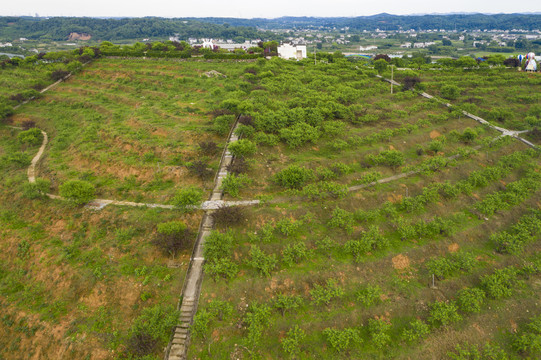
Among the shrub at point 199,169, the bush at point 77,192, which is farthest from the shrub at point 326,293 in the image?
the bush at point 77,192

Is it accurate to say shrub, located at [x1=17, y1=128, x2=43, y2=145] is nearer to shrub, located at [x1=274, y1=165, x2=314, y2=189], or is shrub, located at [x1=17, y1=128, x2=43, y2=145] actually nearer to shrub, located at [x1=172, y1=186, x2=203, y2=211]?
shrub, located at [x1=172, y1=186, x2=203, y2=211]

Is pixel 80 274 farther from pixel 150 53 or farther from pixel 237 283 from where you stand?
pixel 150 53

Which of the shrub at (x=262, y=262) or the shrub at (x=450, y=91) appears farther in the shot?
the shrub at (x=450, y=91)

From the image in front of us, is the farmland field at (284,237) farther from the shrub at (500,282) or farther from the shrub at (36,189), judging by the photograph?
the shrub at (36,189)

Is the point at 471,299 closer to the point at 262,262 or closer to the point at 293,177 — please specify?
the point at 262,262

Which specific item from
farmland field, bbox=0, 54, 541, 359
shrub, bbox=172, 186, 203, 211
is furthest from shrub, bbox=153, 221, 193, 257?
shrub, bbox=172, 186, 203, 211
